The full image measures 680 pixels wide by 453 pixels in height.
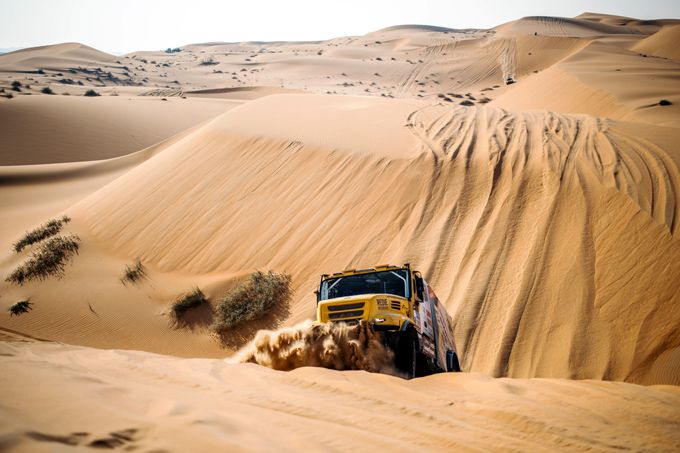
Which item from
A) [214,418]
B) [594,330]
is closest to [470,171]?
[594,330]

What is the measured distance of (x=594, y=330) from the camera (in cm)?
781

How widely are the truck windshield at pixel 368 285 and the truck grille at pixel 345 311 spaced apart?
459mm

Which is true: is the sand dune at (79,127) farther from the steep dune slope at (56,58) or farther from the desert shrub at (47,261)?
the steep dune slope at (56,58)

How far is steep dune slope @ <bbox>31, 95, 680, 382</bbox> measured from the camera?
807cm

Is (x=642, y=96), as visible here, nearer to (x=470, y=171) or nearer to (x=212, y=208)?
(x=470, y=171)

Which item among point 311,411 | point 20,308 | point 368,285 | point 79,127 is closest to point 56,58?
point 79,127

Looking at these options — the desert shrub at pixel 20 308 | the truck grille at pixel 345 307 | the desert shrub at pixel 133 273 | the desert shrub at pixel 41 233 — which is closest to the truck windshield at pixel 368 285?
the truck grille at pixel 345 307

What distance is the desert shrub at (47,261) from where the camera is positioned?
1291cm

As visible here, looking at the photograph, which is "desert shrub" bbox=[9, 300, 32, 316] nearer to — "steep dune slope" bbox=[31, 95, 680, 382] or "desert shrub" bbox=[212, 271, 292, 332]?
"steep dune slope" bbox=[31, 95, 680, 382]

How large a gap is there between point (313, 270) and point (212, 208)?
5.00 m

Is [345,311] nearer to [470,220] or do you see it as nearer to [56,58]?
[470,220]

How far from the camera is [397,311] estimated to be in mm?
6277

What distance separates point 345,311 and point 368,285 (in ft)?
2.37

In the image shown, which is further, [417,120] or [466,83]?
Answer: [466,83]
